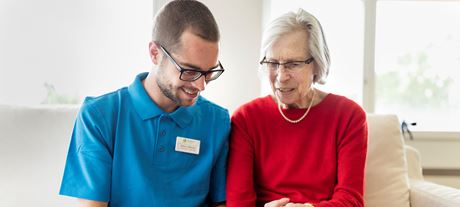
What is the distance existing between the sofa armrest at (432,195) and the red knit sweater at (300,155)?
34cm

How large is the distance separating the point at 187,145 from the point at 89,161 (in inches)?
11.8

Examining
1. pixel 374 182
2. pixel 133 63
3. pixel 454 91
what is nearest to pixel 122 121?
pixel 374 182

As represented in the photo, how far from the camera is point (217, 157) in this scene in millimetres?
1592

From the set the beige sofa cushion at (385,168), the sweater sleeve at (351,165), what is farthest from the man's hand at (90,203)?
the beige sofa cushion at (385,168)

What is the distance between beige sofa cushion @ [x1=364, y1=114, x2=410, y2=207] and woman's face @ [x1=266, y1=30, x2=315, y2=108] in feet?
1.52

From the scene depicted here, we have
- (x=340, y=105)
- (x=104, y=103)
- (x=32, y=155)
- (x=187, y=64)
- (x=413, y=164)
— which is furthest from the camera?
(x=413, y=164)

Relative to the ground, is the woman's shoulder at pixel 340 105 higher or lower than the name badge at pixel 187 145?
higher

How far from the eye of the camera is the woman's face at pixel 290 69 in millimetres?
1626

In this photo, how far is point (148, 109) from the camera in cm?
147

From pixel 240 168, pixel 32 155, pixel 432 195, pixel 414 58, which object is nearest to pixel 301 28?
pixel 240 168

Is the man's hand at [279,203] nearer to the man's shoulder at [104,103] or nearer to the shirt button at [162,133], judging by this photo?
the shirt button at [162,133]

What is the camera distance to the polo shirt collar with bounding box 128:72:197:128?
57.9 inches

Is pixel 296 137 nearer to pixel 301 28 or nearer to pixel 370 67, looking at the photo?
pixel 301 28

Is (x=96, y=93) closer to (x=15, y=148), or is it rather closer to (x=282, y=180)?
(x=15, y=148)
